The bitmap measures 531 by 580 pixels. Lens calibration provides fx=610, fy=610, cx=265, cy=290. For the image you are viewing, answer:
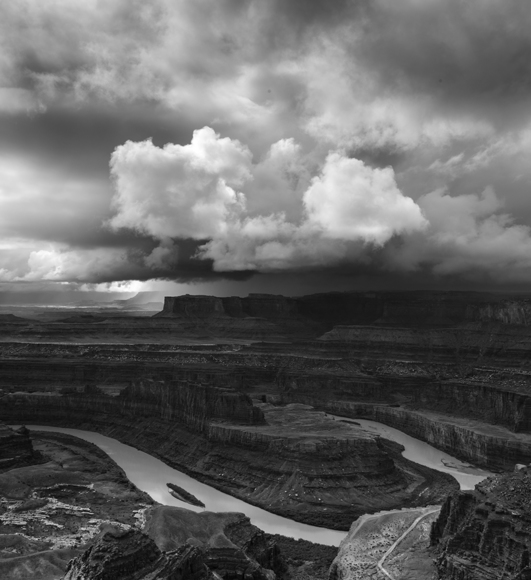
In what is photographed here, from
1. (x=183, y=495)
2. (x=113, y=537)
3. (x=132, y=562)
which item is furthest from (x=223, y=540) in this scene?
(x=183, y=495)

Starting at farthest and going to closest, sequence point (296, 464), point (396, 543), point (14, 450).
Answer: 1. point (14, 450)
2. point (296, 464)
3. point (396, 543)

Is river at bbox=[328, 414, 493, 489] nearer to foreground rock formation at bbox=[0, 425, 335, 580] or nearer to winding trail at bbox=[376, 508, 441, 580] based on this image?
winding trail at bbox=[376, 508, 441, 580]

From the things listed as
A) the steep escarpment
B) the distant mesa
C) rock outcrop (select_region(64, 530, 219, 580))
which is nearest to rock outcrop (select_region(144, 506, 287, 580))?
rock outcrop (select_region(64, 530, 219, 580))

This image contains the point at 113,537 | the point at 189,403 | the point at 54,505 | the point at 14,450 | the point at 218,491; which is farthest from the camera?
the point at 189,403

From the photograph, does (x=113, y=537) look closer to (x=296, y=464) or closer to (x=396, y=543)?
(x=396, y=543)

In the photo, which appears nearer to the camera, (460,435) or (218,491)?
(218,491)

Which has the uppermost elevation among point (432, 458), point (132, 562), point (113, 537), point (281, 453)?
point (113, 537)

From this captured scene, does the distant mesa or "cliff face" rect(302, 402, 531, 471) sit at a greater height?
"cliff face" rect(302, 402, 531, 471)
